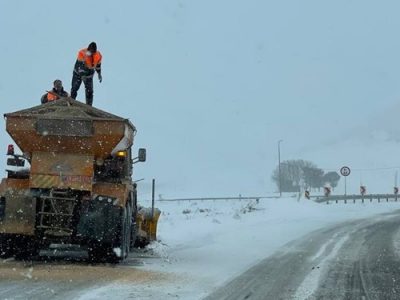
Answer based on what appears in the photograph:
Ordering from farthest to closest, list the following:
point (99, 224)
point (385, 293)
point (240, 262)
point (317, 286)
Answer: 1. point (240, 262)
2. point (99, 224)
3. point (317, 286)
4. point (385, 293)

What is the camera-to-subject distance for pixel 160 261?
11.0m

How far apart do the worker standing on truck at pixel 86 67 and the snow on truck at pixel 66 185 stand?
Answer: 1.45 metres

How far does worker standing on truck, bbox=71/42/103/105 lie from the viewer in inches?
454

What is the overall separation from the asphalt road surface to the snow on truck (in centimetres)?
254

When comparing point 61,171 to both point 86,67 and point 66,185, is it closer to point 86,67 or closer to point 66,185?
point 66,185

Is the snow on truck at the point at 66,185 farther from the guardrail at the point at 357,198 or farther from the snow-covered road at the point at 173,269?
the guardrail at the point at 357,198

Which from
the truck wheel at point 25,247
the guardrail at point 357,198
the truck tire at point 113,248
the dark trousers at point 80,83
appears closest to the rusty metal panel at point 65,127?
the truck tire at point 113,248

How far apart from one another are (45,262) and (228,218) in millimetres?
14791

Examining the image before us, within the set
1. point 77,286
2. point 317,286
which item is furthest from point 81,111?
point 317,286

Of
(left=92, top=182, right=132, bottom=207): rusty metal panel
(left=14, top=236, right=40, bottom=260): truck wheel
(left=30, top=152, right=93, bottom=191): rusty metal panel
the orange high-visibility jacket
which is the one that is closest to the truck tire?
(left=92, top=182, right=132, bottom=207): rusty metal panel

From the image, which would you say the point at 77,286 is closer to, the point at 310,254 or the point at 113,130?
the point at 113,130

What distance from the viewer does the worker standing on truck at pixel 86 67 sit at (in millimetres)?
11539

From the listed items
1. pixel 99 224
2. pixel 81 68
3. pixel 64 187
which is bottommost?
pixel 99 224

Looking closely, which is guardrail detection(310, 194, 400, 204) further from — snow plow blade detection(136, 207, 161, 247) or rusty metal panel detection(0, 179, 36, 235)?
rusty metal panel detection(0, 179, 36, 235)
